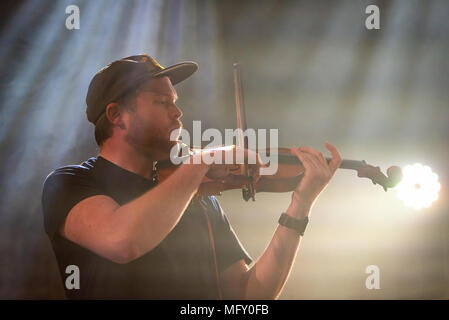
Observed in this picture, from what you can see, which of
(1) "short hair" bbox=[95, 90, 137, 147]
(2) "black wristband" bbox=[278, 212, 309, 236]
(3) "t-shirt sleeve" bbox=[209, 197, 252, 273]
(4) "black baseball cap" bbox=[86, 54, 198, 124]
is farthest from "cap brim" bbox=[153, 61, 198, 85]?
(2) "black wristband" bbox=[278, 212, 309, 236]

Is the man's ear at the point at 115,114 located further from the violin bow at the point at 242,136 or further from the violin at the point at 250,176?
the violin bow at the point at 242,136

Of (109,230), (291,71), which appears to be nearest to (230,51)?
(291,71)

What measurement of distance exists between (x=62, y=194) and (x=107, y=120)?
0.36 metres

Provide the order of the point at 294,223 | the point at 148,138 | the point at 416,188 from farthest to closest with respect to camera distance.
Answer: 1. the point at 416,188
2. the point at 294,223
3. the point at 148,138

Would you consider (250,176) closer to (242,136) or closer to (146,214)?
(242,136)

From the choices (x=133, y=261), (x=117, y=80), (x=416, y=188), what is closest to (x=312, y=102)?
(x=416, y=188)

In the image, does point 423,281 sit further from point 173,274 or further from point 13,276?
point 13,276

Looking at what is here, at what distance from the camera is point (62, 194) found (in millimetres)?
1114

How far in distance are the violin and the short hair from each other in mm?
216

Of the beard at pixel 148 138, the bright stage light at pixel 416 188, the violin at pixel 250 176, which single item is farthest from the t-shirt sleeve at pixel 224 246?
the bright stage light at pixel 416 188

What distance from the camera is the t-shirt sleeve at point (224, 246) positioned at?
1475 millimetres

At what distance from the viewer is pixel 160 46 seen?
287 centimetres

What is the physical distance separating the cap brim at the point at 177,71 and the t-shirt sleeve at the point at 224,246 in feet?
1.64

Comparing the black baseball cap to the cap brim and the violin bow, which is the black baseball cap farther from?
the violin bow
